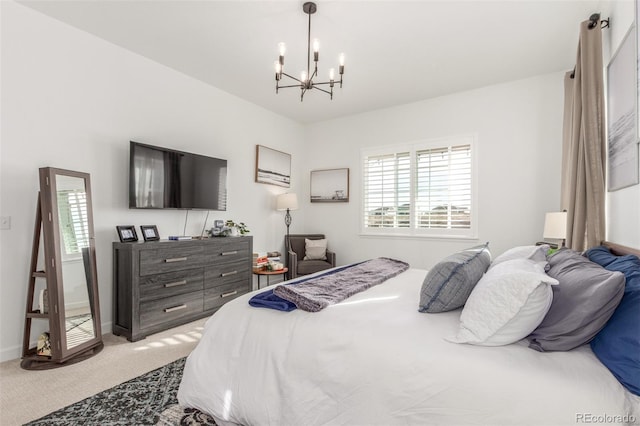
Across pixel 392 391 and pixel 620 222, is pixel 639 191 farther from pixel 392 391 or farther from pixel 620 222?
pixel 392 391

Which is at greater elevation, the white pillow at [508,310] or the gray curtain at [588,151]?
the gray curtain at [588,151]

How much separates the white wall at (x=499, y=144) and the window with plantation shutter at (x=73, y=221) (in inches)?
142

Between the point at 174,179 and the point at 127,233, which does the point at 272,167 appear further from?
the point at 127,233

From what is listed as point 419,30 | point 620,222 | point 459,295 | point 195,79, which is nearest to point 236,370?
point 459,295

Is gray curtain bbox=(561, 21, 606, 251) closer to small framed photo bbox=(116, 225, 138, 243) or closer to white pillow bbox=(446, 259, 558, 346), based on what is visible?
white pillow bbox=(446, 259, 558, 346)

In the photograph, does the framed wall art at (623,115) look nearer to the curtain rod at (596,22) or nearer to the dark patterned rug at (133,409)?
the curtain rod at (596,22)

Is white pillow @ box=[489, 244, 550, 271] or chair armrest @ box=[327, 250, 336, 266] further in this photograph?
chair armrest @ box=[327, 250, 336, 266]

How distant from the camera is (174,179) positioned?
3543 millimetres

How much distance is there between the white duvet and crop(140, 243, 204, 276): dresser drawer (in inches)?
63.2

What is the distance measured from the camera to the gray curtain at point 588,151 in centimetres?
218

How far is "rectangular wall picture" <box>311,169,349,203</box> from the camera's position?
5.30 meters

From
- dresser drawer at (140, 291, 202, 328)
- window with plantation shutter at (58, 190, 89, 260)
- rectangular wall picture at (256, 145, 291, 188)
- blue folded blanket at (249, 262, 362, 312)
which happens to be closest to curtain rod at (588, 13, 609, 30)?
blue folded blanket at (249, 262, 362, 312)

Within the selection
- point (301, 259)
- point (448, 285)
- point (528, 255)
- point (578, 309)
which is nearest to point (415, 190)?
point (301, 259)

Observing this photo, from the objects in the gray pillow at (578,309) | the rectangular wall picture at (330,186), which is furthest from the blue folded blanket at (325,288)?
the rectangular wall picture at (330,186)
